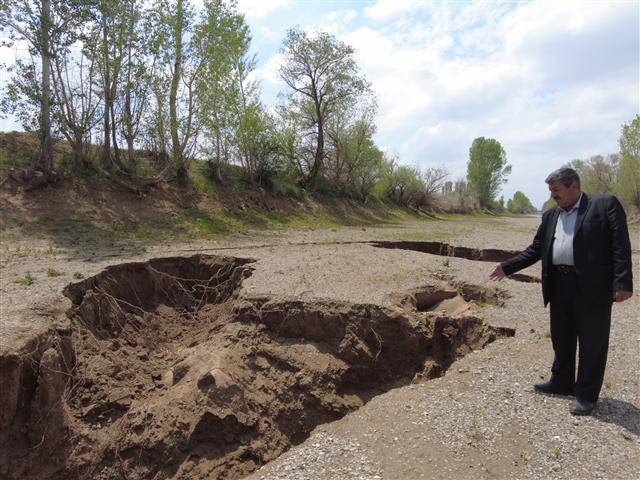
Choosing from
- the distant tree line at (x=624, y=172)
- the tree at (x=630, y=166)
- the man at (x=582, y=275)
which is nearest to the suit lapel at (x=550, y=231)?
the man at (x=582, y=275)

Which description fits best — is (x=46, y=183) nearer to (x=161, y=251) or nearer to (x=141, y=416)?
(x=161, y=251)

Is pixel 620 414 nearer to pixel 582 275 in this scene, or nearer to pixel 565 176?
pixel 582 275

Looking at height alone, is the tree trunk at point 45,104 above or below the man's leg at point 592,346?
above

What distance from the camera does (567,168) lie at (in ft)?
13.8

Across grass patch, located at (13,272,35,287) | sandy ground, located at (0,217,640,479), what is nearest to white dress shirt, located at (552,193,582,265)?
sandy ground, located at (0,217,640,479)

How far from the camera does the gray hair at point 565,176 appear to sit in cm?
417

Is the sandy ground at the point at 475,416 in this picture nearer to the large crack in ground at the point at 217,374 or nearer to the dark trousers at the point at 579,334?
the dark trousers at the point at 579,334

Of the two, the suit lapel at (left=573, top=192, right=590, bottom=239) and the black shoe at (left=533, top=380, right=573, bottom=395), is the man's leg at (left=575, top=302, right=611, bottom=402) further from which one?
the suit lapel at (left=573, top=192, right=590, bottom=239)

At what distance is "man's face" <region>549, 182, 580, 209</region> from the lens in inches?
166

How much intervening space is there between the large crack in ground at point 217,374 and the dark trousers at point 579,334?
1624 mm

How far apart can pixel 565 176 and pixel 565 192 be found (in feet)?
0.50

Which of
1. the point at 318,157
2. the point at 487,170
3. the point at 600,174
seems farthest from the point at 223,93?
the point at 487,170

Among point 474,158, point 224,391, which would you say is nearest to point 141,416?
point 224,391

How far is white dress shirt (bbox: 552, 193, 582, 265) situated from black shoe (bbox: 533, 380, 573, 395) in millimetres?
1314
